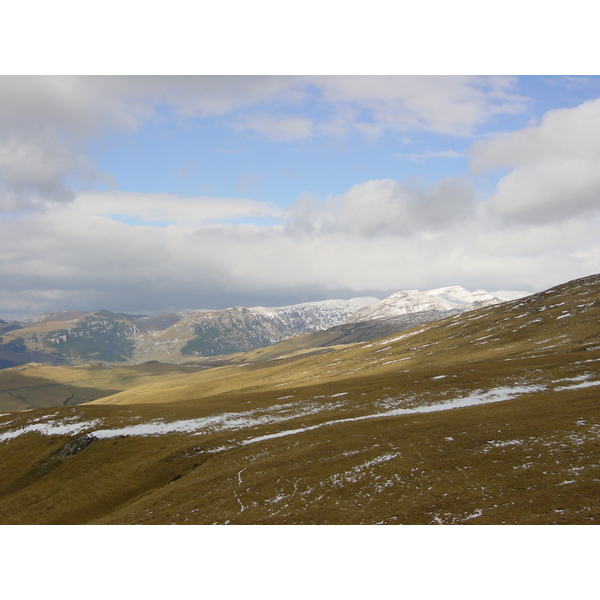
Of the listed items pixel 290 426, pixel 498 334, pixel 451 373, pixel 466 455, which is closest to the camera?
pixel 466 455

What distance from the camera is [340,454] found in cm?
4194

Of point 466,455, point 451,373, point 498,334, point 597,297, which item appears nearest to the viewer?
point 466,455

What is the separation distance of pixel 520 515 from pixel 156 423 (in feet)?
175

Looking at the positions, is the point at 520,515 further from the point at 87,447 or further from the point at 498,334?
the point at 498,334

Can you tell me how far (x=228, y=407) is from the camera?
72250mm

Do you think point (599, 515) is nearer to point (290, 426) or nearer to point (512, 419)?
point (512, 419)

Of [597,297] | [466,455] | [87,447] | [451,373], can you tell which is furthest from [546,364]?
[597,297]

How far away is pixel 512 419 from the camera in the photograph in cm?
4500

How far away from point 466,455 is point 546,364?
4343cm

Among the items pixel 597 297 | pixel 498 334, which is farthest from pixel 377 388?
pixel 597 297

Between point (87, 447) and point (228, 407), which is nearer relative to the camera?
point (87, 447)

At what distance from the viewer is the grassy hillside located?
1173 inches

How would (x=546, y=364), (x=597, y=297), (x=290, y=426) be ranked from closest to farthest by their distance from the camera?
(x=290, y=426) → (x=546, y=364) → (x=597, y=297)

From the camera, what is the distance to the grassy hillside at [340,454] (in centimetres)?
2980
